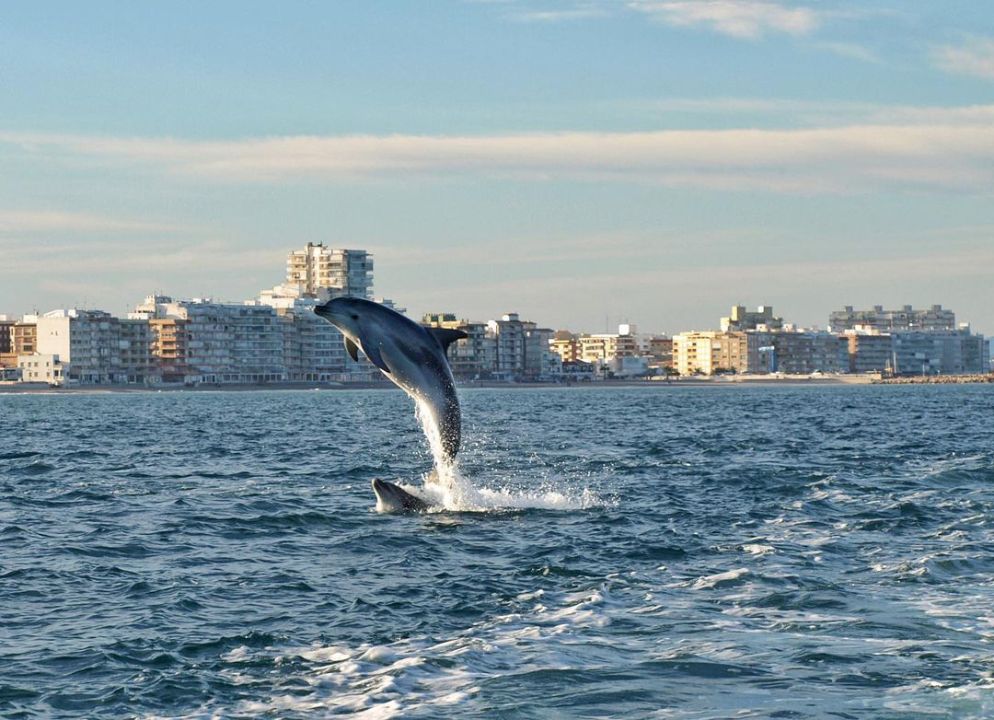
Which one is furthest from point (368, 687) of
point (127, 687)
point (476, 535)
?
point (476, 535)

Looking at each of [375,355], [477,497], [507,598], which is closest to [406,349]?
[375,355]

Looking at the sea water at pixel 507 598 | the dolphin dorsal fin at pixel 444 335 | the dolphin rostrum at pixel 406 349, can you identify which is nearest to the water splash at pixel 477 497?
the sea water at pixel 507 598

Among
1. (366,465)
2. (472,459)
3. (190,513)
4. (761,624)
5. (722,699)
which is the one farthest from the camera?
(472,459)

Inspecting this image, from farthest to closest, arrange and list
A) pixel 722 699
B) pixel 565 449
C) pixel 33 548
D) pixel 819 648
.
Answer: pixel 565 449, pixel 33 548, pixel 819 648, pixel 722 699

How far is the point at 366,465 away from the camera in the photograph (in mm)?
60406

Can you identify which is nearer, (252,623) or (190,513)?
(252,623)

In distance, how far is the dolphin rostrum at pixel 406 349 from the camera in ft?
97.4

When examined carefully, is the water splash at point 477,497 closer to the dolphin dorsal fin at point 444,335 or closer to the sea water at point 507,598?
the sea water at point 507,598

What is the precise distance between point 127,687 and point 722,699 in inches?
300

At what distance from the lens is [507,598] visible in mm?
25734

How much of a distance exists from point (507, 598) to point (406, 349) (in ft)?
23.8

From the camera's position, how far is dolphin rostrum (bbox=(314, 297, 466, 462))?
2969cm

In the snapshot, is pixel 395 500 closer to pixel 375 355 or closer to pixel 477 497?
pixel 477 497

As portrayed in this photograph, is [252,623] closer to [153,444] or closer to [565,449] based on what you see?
[565,449]
